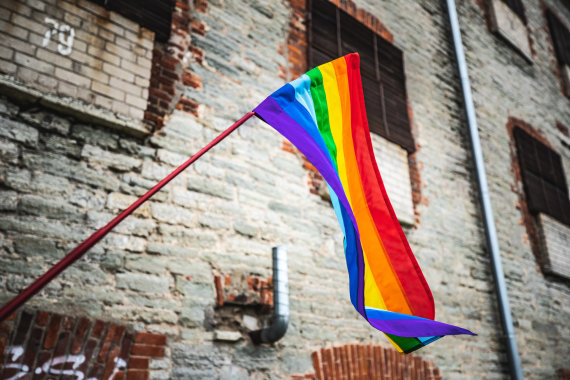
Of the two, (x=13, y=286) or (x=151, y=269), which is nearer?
(x=13, y=286)

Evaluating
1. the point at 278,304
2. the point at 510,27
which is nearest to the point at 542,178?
the point at 510,27

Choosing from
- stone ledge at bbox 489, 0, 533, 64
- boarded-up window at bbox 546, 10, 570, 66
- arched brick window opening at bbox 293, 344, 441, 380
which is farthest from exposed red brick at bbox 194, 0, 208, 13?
boarded-up window at bbox 546, 10, 570, 66

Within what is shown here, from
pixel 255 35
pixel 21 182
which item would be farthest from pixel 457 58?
pixel 21 182

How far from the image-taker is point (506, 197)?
5.43 m

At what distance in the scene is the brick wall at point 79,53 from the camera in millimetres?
2367

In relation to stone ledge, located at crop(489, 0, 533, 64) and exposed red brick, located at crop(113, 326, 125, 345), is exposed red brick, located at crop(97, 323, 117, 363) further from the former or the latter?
stone ledge, located at crop(489, 0, 533, 64)

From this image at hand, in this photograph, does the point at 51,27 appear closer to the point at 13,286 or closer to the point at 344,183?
the point at 13,286

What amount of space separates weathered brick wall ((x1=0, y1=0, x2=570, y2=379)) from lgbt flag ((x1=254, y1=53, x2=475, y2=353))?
39.1 inches

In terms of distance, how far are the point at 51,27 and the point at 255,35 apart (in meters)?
1.57

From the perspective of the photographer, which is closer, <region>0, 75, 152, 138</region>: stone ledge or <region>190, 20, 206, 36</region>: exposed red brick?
<region>0, 75, 152, 138</region>: stone ledge

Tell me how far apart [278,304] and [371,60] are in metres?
2.91

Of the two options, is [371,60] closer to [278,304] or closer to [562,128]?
[278,304]

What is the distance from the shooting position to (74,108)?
7.95 feet

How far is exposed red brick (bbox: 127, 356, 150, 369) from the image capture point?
2279 millimetres
